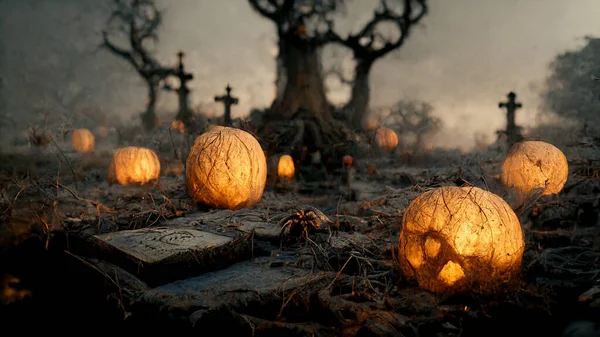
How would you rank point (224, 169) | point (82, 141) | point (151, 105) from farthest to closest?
point (151, 105), point (82, 141), point (224, 169)

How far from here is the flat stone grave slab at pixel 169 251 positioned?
4.60 m

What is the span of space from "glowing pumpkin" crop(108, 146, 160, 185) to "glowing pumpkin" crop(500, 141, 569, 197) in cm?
880

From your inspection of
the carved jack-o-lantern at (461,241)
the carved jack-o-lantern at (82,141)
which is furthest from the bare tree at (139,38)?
the carved jack-o-lantern at (461,241)

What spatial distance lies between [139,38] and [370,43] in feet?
56.2

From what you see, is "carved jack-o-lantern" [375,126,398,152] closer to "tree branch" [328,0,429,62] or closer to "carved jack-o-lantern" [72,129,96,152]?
"tree branch" [328,0,429,62]

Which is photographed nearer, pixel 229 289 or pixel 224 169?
pixel 229 289

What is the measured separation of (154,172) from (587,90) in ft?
68.7

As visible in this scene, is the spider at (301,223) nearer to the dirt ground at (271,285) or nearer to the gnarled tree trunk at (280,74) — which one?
the dirt ground at (271,285)

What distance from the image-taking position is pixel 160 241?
5246 millimetres

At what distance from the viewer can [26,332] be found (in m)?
3.37

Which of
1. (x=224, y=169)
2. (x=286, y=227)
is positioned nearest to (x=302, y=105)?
(x=224, y=169)

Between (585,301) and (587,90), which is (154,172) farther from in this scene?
(587,90)

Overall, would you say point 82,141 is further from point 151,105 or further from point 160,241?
point 160,241

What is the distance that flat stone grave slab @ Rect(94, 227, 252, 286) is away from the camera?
4598 millimetres
